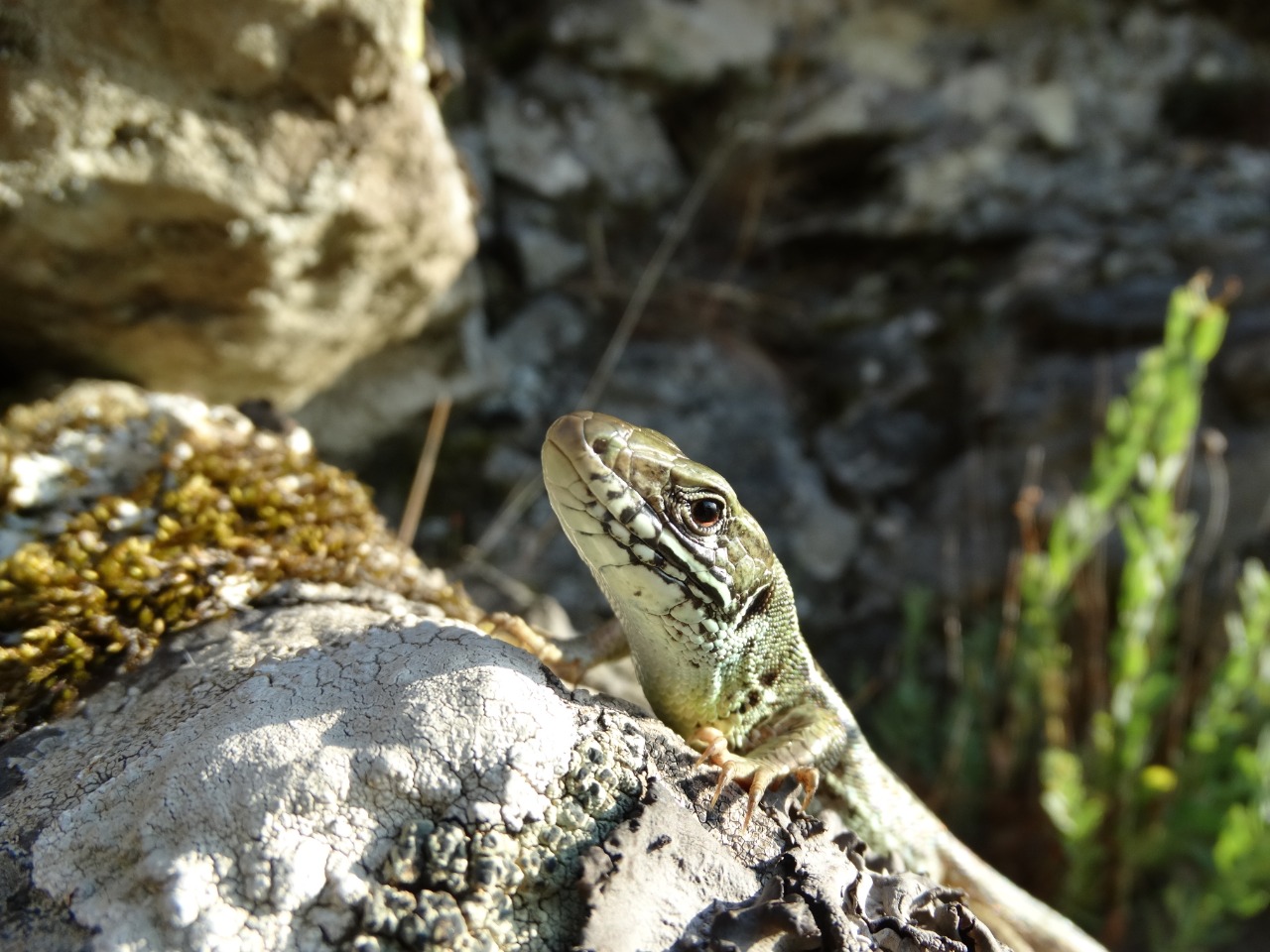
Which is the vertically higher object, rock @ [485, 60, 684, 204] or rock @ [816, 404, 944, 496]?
rock @ [485, 60, 684, 204]

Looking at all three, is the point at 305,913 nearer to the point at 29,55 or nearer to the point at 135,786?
the point at 135,786

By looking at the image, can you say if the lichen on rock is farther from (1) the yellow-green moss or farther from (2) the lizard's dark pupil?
(1) the yellow-green moss

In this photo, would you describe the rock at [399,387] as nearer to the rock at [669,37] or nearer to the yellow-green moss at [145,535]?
the yellow-green moss at [145,535]

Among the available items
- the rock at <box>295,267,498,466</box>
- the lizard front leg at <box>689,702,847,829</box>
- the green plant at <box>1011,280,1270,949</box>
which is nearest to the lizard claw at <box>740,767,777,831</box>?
the lizard front leg at <box>689,702,847,829</box>

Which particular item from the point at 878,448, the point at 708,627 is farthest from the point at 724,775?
the point at 878,448

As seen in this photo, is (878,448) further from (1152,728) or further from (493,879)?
(493,879)

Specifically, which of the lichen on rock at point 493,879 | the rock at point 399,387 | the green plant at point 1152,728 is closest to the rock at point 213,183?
the rock at point 399,387

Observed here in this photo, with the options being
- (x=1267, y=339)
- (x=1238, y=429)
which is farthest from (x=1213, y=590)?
(x=1267, y=339)
